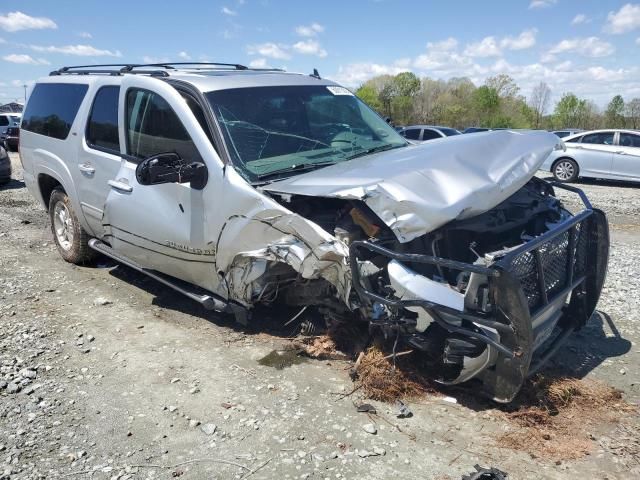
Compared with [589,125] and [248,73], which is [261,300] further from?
[589,125]

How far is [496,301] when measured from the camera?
3.01 metres

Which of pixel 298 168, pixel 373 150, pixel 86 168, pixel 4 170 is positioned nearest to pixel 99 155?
pixel 86 168

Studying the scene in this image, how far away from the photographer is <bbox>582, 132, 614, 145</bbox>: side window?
48.5 feet

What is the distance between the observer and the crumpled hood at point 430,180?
3.22 metres

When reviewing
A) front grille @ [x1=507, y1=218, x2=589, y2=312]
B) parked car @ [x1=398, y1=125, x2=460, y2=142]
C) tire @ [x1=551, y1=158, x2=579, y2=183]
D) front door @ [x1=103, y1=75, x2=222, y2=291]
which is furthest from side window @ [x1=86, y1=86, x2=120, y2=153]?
parked car @ [x1=398, y1=125, x2=460, y2=142]

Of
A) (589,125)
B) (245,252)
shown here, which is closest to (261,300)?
(245,252)

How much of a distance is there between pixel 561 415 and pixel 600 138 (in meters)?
13.6

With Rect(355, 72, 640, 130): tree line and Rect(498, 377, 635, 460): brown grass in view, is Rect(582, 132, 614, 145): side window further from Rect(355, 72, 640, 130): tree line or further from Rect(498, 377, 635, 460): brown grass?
Rect(355, 72, 640, 130): tree line

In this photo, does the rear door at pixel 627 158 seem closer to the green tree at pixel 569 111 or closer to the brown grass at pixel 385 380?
the brown grass at pixel 385 380

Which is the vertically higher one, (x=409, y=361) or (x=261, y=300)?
(x=261, y=300)

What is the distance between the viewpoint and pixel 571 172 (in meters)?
15.2

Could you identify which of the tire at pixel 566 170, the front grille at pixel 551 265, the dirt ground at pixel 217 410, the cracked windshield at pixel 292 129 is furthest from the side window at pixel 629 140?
the front grille at pixel 551 265

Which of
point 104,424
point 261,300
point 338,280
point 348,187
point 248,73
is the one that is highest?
point 248,73

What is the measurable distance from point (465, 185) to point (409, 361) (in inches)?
50.5
